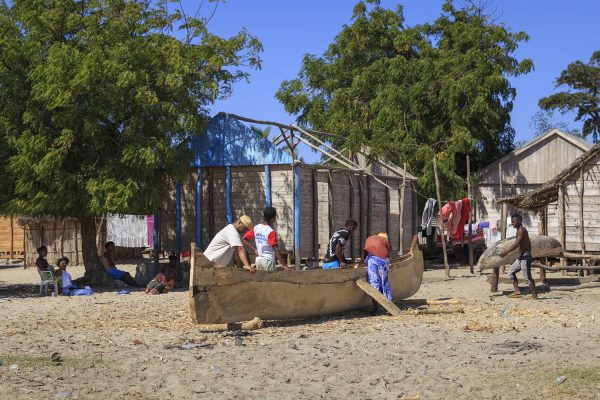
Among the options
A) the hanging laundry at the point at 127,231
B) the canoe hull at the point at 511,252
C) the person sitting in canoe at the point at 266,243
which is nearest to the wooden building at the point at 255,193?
the canoe hull at the point at 511,252

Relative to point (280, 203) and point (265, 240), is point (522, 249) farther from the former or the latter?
point (280, 203)

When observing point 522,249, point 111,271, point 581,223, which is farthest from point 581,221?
point 111,271

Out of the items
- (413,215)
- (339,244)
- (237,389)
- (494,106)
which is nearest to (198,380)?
(237,389)

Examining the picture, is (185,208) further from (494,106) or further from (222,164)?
(494,106)

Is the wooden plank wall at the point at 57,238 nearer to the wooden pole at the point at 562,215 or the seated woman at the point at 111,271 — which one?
the seated woman at the point at 111,271

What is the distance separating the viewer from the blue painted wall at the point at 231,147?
19.8 metres

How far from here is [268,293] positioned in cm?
1169

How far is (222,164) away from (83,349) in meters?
10.5

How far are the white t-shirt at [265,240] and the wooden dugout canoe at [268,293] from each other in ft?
2.00

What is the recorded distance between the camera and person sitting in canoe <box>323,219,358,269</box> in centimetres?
1334

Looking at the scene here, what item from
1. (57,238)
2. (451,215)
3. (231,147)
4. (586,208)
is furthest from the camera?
(57,238)

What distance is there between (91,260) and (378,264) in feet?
28.2

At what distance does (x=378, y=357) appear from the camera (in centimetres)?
949

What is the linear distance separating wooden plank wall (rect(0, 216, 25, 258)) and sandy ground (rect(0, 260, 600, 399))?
19522mm
